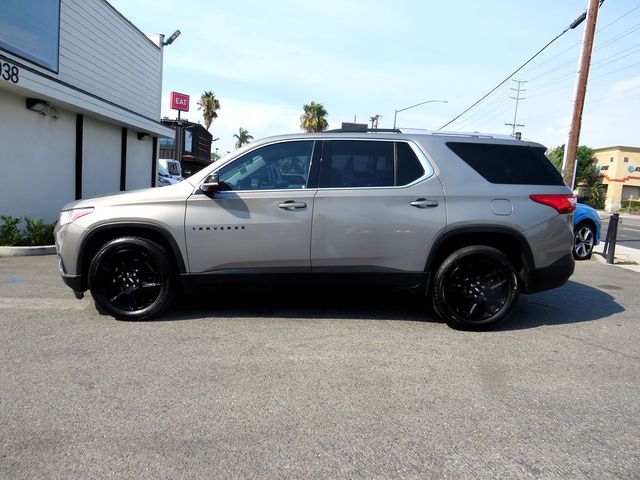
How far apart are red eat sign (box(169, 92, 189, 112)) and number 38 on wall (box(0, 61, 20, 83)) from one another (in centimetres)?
4043

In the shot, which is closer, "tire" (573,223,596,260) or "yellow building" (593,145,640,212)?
"tire" (573,223,596,260)

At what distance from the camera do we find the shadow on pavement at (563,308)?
5316mm

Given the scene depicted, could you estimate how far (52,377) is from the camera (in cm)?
353

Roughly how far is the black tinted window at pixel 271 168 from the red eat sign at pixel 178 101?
46.1 m

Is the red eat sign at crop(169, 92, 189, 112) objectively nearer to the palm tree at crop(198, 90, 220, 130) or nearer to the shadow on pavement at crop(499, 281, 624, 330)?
the palm tree at crop(198, 90, 220, 130)

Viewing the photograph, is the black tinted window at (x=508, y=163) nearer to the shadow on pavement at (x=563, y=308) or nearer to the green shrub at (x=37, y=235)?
the shadow on pavement at (x=563, y=308)

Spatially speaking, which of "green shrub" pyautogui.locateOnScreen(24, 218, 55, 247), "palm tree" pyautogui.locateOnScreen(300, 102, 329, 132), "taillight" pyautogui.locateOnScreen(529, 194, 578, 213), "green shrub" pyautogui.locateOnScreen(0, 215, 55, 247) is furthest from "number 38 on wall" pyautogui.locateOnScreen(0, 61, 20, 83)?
"palm tree" pyautogui.locateOnScreen(300, 102, 329, 132)

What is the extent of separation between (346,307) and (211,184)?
209cm

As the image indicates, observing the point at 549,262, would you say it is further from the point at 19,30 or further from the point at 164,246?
the point at 19,30

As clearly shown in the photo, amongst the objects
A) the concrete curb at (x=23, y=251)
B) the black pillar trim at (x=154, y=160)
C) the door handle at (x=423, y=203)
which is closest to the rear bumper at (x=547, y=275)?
the door handle at (x=423, y=203)

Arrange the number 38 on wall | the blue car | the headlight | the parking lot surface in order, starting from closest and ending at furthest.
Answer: the parking lot surface
the headlight
the number 38 on wall
the blue car

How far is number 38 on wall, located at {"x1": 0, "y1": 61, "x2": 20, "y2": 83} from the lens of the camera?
854cm

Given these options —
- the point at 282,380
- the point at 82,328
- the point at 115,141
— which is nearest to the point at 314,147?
the point at 282,380

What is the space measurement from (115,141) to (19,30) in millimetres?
5320
